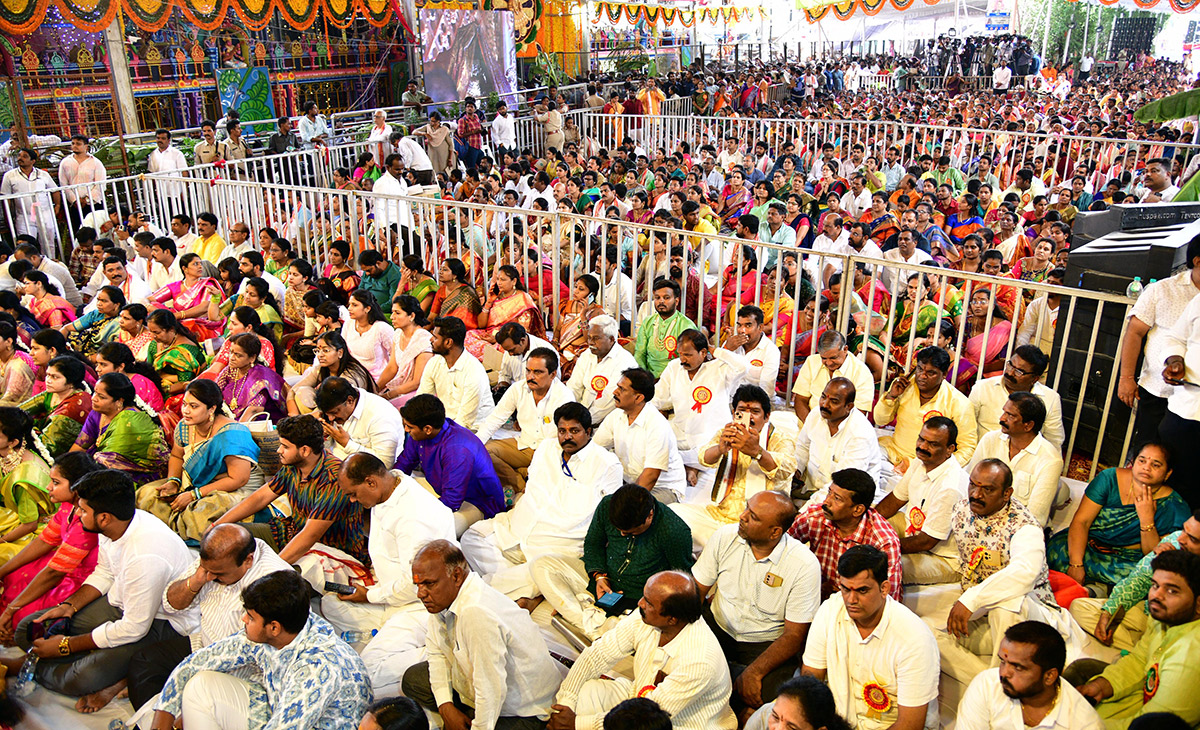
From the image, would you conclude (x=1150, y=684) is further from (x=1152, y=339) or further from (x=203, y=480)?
(x=203, y=480)

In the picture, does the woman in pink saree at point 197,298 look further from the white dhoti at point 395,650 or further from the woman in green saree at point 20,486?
the white dhoti at point 395,650

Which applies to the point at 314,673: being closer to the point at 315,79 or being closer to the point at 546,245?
the point at 546,245

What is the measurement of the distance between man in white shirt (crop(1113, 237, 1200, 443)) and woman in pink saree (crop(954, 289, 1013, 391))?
2.52 ft

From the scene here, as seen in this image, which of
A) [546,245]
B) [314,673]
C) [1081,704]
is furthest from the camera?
[546,245]

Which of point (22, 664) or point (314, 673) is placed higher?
point (314, 673)

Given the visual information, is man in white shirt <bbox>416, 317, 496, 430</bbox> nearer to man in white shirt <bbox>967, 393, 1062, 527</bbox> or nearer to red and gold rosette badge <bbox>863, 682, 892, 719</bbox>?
man in white shirt <bbox>967, 393, 1062, 527</bbox>

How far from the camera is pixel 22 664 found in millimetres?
3441

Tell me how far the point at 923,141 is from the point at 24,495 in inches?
445

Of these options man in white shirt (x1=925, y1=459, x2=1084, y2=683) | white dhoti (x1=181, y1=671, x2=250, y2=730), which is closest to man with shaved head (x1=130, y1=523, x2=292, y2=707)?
white dhoti (x1=181, y1=671, x2=250, y2=730)

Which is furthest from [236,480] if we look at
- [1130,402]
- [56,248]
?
[56,248]

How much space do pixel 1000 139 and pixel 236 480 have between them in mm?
10852

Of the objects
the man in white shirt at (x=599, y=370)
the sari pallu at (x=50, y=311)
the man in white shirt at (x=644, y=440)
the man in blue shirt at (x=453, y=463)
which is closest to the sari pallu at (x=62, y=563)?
the man in blue shirt at (x=453, y=463)

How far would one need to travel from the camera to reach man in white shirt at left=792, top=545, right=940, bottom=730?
2674mm

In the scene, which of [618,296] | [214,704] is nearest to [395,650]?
[214,704]
